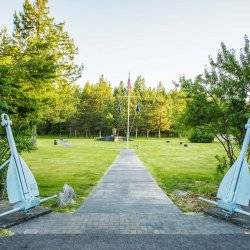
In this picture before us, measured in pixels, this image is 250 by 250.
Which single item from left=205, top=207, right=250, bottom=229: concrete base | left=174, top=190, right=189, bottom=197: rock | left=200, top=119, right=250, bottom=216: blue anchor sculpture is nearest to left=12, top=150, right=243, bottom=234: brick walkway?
left=205, top=207, right=250, bottom=229: concrete base

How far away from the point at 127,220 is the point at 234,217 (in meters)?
2.21

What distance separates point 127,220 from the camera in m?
8.29

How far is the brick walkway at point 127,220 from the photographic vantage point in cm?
746

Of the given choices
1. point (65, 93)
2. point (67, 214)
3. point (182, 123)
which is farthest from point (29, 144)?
point (65, 93)

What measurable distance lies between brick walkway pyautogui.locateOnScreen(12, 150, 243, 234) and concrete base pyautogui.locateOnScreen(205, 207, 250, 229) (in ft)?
0.44

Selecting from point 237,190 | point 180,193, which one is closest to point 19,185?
point 237,190

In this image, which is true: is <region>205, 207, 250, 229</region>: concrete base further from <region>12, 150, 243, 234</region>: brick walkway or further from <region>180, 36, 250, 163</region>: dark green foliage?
<region>180, 36, 250, 163</region>: dark green foliage

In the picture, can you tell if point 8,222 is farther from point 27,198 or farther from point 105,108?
point 105,108

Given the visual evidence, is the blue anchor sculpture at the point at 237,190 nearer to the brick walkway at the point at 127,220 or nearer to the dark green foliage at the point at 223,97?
the brick walkway at the point at 127,220

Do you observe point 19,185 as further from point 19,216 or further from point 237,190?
point 237,190

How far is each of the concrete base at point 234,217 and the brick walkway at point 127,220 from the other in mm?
136

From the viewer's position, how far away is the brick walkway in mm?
7457

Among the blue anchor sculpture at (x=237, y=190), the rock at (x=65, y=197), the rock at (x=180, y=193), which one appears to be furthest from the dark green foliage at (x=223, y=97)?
the rock at (x=65, y=197)

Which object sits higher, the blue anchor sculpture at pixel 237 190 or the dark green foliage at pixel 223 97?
the dark green foliage at pixel 223 97
